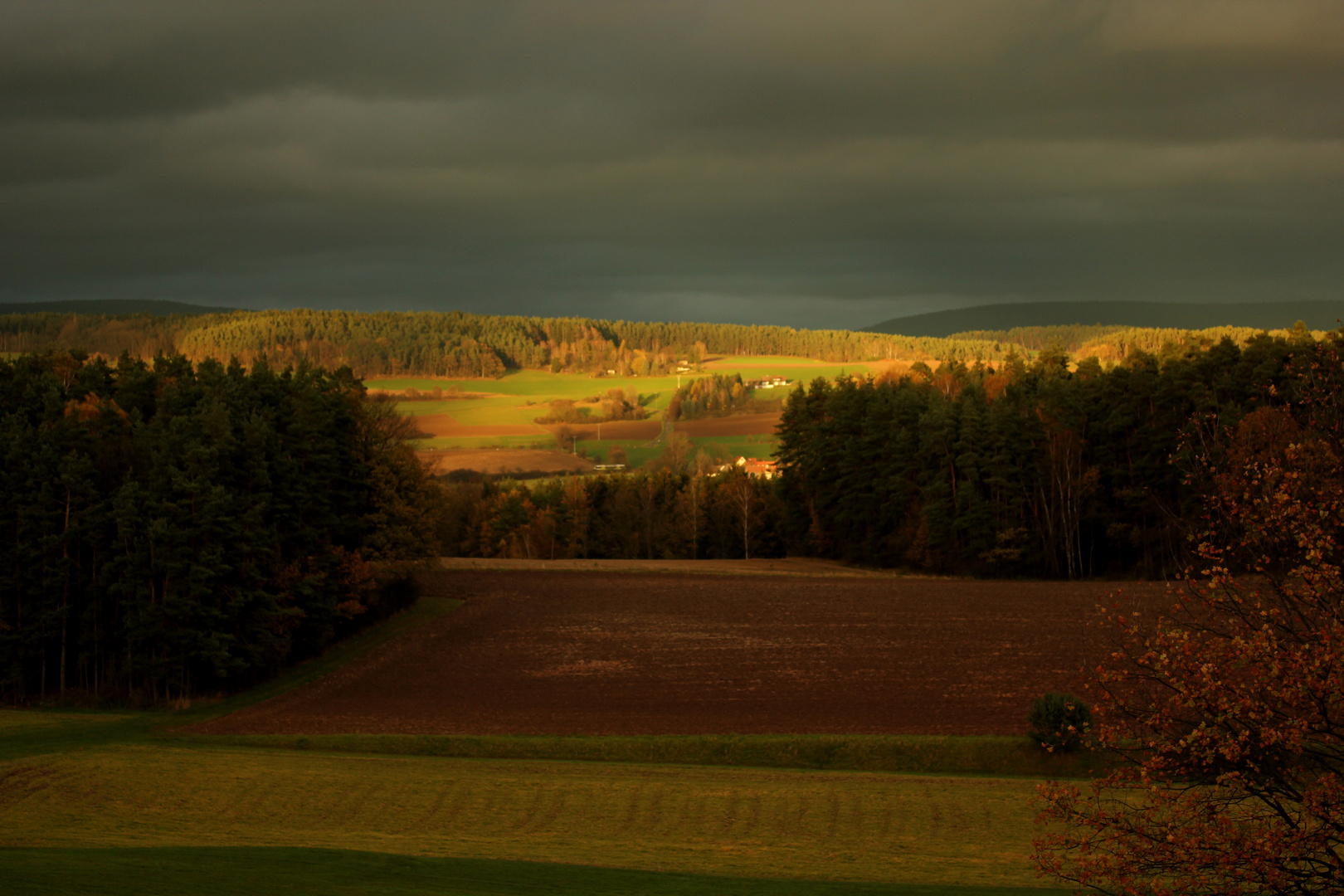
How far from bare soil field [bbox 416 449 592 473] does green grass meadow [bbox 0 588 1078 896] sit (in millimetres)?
97473

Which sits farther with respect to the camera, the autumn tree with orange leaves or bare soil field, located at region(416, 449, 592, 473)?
bare soil field, located at region(416, 449, 592, 473)

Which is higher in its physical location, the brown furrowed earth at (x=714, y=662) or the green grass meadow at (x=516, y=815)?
the green grass meadow at (x=516, y=815)

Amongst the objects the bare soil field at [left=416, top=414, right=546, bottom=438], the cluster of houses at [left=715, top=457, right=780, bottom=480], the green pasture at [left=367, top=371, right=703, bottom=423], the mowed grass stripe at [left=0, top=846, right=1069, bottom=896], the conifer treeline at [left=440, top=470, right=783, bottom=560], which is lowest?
the conifer treeline at [left=440, top=470, right=783, bottom=560]

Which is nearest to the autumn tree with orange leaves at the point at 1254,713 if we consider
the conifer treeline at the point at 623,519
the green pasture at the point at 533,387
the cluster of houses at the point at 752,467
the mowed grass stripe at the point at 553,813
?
the mowed grass stripe at the point at 553,813

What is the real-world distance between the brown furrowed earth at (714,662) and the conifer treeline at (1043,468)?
8231mm

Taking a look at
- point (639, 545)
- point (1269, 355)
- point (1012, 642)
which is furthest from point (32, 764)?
point (639, 545)

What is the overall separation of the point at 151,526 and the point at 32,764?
16.2 m

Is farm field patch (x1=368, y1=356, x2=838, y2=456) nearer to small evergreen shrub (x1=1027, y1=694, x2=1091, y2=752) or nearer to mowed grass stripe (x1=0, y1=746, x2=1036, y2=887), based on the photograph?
small evergreen shrub (x1=1027, y1=694, x2=1091, y2=752)

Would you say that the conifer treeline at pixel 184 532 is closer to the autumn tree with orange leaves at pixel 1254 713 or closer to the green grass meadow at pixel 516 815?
the green grass meadow at pixel 516 815

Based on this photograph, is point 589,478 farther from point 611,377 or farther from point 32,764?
point 32,764

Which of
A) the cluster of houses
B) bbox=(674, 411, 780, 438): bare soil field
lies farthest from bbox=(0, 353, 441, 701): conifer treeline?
bbox=(674, 411, 780, 438): bare soil field

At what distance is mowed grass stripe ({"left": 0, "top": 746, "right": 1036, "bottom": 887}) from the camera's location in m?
19.1

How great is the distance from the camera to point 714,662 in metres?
43.2

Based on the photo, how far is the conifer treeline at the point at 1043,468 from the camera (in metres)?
64.5
